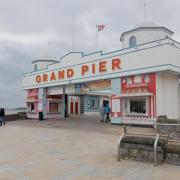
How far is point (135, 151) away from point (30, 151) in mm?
3977

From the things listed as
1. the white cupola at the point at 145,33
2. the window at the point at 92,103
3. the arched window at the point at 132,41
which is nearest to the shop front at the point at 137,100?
the arched window at the point at 132,41

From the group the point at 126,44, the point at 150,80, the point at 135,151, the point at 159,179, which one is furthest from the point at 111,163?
the point at 126,44

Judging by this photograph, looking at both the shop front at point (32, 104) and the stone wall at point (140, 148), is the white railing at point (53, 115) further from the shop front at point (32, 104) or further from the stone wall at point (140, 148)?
the stone wall at point (140, 148)

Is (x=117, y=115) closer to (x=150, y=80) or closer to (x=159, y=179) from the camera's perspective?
(x=150, y=80)

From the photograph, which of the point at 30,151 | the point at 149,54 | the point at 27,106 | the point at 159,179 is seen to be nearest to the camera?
the point at 159,179

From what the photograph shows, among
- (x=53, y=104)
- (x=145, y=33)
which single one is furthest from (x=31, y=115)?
(x=145, y=33)

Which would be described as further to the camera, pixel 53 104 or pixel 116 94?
pixel 53 104

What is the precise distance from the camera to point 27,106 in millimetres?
31812

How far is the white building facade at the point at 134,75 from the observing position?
57.3ft

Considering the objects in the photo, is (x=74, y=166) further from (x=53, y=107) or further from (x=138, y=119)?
(x=53, y=107)

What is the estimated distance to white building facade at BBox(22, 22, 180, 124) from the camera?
17.5 metres

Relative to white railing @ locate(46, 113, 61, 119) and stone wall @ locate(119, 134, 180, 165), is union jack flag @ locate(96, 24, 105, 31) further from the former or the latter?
stone wall @ locate(119, 134, 180, 165)

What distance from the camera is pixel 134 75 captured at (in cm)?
1878

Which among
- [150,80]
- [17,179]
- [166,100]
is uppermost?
[150,80]
